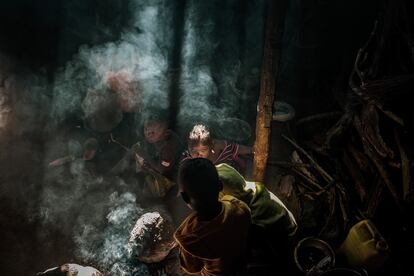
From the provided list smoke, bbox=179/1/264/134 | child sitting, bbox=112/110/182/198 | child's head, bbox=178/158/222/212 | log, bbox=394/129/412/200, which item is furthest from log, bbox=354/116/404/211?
child sitting, bbox=112/110/182/198

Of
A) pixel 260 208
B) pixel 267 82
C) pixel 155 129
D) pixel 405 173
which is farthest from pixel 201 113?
pixel 260 208

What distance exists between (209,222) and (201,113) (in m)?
6.43

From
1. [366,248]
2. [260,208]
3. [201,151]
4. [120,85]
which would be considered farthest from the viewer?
[120,85]

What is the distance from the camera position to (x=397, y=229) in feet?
16.7

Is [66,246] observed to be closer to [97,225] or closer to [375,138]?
[97,225]

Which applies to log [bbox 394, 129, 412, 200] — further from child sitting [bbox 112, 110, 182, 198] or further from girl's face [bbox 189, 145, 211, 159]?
child sitting [bbox 112, 110, 182, 198]

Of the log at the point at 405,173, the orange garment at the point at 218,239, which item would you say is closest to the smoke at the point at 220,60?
the log at the point at 405,173

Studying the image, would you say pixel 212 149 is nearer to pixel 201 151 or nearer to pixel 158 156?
pixel 201 151

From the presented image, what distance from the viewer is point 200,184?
115 inches

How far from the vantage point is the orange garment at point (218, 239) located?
302 centimetres

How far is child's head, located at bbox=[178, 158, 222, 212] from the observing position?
9.57ft

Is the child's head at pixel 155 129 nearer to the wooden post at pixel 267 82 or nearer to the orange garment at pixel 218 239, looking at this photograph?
the wooden post at pixel 267 82

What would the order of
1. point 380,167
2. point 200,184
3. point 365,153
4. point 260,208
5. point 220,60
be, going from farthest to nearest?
point 220,60 → point 365,153 → point 380,167 → point 260,208 → point 200,184

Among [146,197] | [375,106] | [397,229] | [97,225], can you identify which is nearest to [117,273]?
[97,225]
